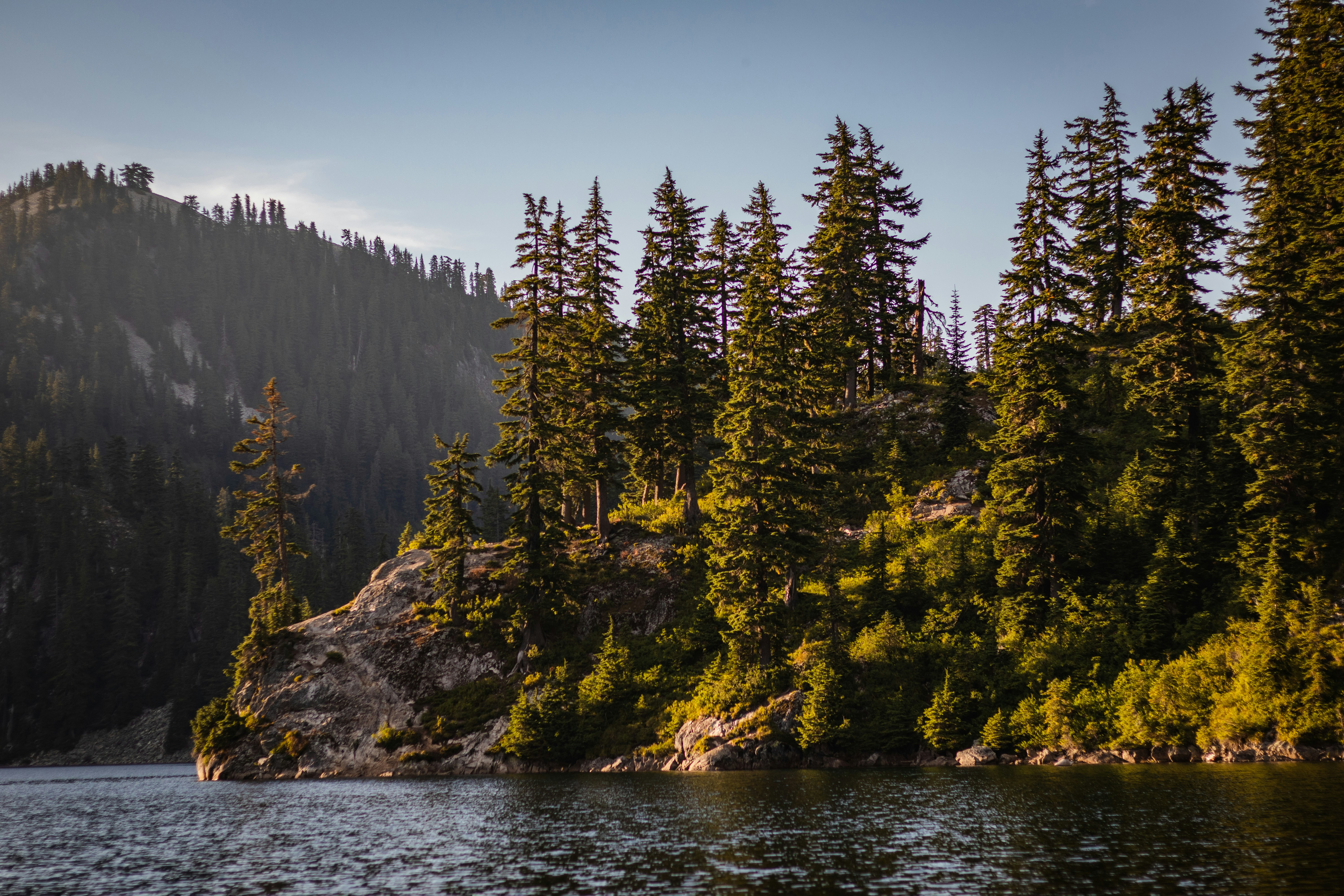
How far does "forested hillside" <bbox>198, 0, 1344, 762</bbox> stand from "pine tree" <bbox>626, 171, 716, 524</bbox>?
0.23 metres

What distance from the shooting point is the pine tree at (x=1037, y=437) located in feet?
140

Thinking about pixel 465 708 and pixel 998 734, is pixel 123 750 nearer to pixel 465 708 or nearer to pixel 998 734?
pixel 465 708

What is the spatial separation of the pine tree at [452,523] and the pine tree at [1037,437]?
107ft

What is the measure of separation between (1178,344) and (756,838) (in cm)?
3711

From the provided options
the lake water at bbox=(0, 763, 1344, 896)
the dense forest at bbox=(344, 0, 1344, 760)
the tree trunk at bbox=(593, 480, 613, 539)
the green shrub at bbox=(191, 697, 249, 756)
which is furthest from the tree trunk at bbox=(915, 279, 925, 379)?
the green shrub at bbox=(191, 697, 249, 756)

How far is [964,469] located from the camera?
5331 cm

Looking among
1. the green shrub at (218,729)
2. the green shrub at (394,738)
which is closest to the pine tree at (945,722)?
the green shrub at (394,738)

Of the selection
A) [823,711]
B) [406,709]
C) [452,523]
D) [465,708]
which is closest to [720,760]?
[823,711]

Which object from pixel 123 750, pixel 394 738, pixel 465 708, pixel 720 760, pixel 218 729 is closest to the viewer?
pixel 720 760

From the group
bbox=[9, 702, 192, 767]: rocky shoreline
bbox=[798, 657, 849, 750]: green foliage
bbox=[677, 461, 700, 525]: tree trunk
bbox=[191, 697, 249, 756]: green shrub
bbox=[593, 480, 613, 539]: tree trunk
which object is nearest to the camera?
bbox=[798, 657, 849, 750]: green foliage

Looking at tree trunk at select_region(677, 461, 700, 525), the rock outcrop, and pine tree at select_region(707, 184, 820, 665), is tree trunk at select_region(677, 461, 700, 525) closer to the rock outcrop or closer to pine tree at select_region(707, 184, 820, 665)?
pine tree at select_region(707, 184, 820, 665)

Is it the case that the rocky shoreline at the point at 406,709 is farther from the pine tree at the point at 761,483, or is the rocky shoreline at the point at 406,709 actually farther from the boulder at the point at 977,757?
the pine tree at the point at 761,483

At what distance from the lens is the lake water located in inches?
677

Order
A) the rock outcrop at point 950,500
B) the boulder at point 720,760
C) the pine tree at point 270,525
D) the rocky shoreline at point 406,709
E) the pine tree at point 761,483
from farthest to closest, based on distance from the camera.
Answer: the pine tree at point 270,525 → the rock outcrop at point 950,500 → the pine tree at point 761,483 → the rocky shoreline at point 406,709 → the boulder at point 720,760
